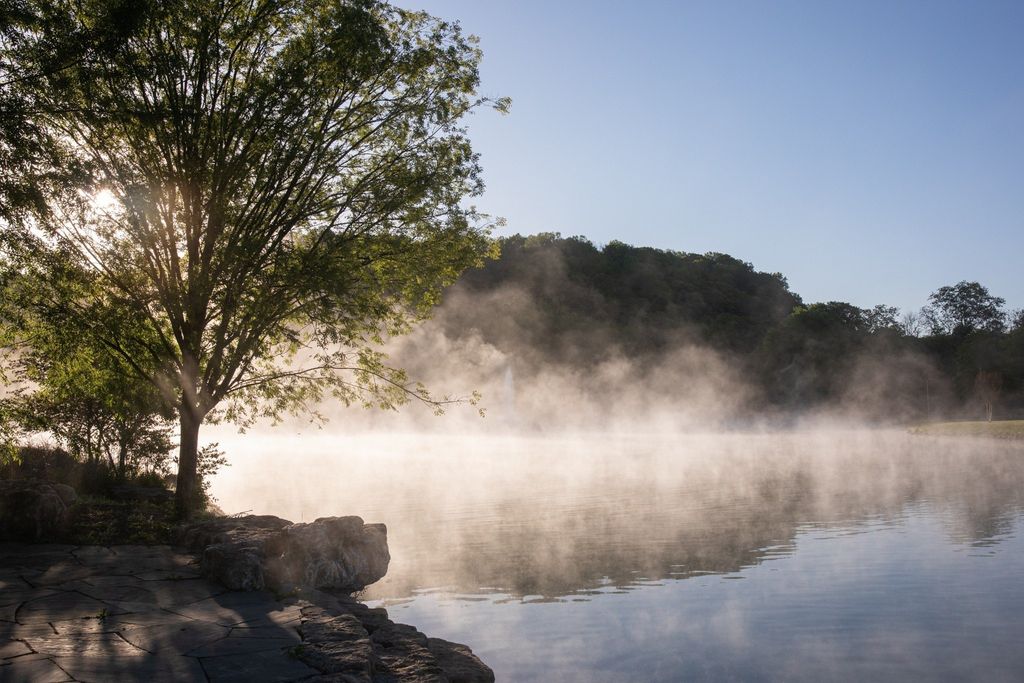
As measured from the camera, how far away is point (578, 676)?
8688mm

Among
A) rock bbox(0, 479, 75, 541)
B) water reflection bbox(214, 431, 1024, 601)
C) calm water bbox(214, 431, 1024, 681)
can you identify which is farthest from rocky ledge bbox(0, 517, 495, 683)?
water reflection bbox(214, 431, 1024, 601)

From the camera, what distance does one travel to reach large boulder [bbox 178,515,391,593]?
950 cm

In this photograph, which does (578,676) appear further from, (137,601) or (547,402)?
(547,402)

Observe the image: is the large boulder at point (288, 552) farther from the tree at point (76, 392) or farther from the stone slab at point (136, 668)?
the tree at point (76, 392)

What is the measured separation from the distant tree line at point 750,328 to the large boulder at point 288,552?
72.9 m

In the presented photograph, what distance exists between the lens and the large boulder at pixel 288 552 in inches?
374

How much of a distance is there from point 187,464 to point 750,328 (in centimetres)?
11762

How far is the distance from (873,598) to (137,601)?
10.4 metres

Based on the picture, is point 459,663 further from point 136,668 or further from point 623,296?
point 623,296

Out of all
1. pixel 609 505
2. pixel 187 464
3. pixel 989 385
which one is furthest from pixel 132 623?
pixel 989 385

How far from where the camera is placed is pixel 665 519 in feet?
62.3

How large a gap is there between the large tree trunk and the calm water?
3.78 m

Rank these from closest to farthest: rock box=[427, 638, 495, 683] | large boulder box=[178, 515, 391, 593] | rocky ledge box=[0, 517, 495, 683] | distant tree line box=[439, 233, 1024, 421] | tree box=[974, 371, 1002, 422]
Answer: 1. rocky ledge box=[0, 517, 495, 683]
2. rock box=[427, 638, 495, 683]
3. large boulder box=[178, 515, 391, 593]
4. tree box=[974, 371, 1002, 422]
5. distant tree line box=[439, 233, 1024, 421]

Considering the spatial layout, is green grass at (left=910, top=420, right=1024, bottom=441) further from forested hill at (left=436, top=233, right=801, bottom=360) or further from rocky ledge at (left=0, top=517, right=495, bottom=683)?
forested hill at (left=436, top=233, right=801, bottom=360)
